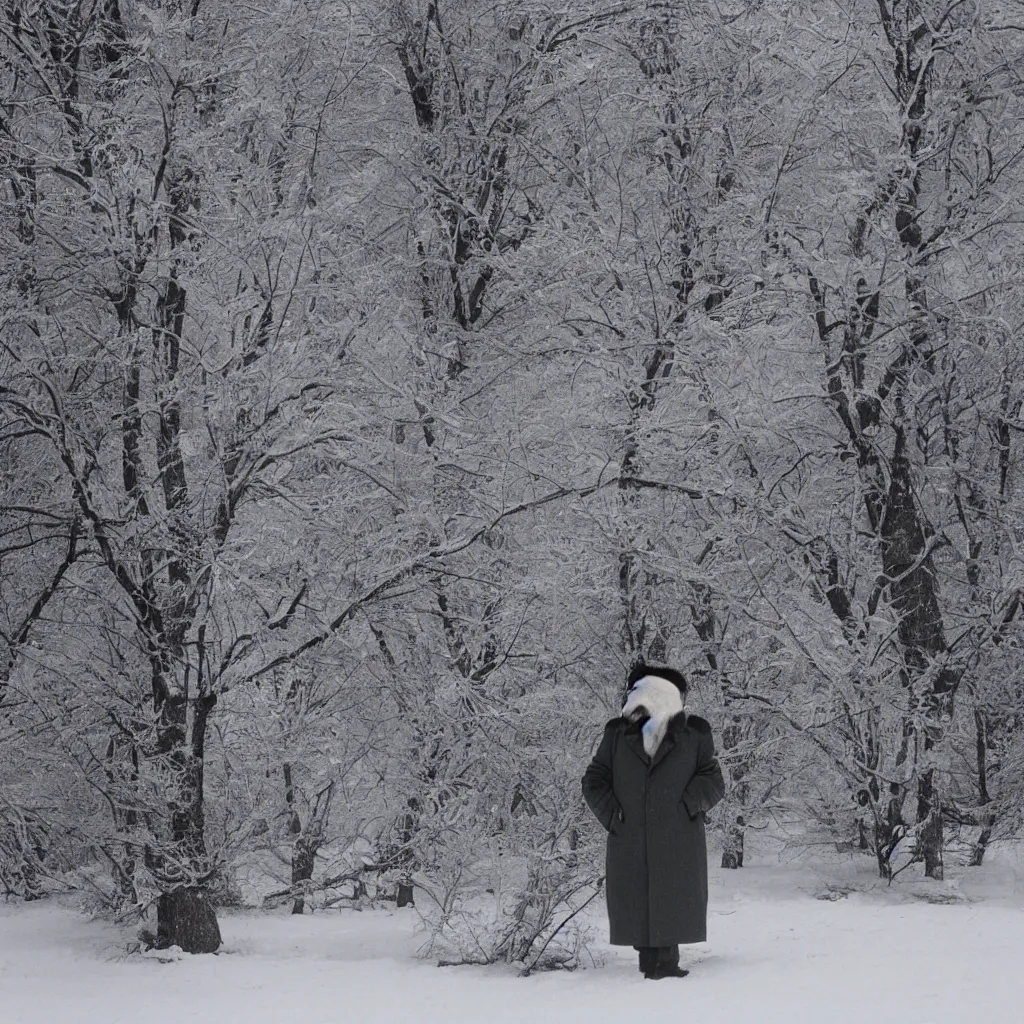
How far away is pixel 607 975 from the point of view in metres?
6.76

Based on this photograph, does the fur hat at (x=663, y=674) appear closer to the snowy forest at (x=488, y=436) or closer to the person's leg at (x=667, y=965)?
the person's leg at (x=667, y=965)

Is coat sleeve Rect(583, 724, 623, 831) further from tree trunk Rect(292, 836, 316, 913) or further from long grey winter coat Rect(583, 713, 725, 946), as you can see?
tree trunk Rect(292, 836, 316, 913)

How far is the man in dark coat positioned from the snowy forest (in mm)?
1068

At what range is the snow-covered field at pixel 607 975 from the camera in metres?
5.61

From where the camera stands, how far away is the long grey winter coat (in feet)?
20.3

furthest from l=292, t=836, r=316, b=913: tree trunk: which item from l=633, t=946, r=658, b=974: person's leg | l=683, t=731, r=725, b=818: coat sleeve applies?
l=683, t=731, r=725, b=818: coat sleeve

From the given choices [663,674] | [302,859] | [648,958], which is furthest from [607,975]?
[302,859]

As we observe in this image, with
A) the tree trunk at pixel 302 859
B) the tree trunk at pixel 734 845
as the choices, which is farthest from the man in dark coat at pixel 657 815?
the tree trunk at pixel 734 845

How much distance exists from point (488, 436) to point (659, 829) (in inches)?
188

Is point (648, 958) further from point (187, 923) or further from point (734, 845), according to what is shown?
point (734, 845)

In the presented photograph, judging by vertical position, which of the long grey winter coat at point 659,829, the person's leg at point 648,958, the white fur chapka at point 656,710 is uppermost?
the white fur chapka at point 656,710

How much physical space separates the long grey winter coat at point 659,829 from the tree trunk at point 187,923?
3.30m

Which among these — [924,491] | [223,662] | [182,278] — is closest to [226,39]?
[182,278]

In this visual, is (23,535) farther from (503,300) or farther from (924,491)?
(924,491)
